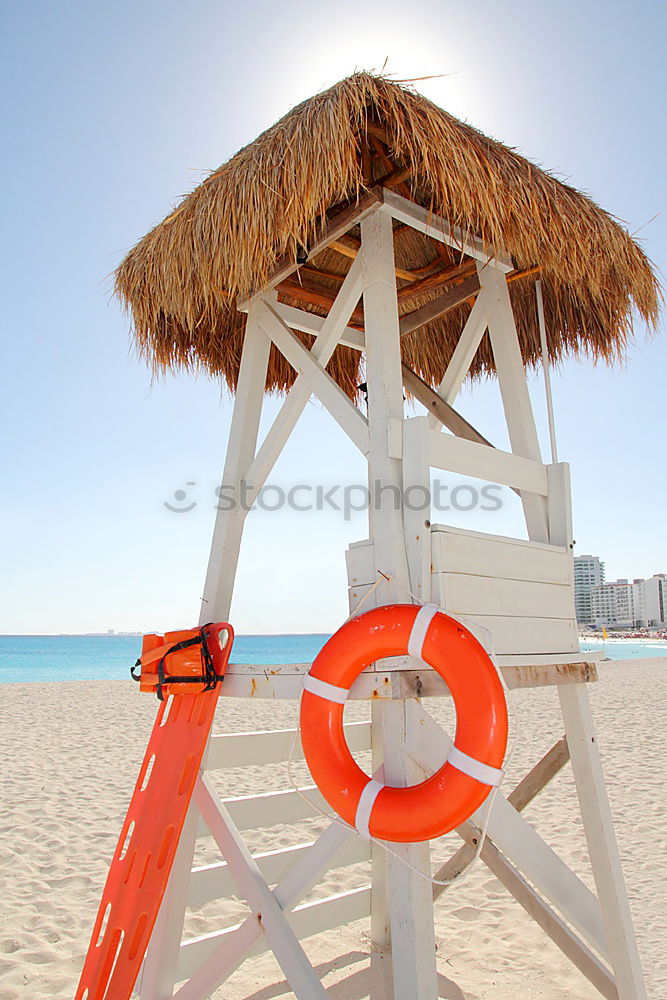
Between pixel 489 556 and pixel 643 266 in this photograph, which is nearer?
pixel 489 556

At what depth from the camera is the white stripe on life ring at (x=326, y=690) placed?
5.96 feet

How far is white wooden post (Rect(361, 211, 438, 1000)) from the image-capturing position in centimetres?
165

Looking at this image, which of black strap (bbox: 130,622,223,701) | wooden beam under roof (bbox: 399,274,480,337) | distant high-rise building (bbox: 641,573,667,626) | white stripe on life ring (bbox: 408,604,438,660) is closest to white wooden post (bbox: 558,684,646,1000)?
white stripe on life ring (bbox: 408,604,438,660)

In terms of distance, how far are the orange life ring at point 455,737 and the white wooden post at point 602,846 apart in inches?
29.8

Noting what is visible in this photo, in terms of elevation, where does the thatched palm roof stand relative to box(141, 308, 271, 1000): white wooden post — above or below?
above

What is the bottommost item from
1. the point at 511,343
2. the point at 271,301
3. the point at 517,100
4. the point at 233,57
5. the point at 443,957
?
the point at 443,957

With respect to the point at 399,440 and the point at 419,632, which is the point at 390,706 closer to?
the point at 419,632

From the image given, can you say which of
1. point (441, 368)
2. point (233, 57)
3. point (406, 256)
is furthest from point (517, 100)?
point (233, 57)

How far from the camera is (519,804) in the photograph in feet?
9.46

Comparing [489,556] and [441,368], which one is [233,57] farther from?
[489,556]

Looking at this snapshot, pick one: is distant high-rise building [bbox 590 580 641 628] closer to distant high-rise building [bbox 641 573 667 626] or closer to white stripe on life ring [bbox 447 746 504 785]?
distant high-rise building [bbox 641 573 667 626]

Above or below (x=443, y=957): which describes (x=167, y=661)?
above

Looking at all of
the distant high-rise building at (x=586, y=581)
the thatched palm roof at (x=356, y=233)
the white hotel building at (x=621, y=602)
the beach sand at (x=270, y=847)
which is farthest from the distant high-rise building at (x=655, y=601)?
the thatched palm roof at (x=356, y=233)

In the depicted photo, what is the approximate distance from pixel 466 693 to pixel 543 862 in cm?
73
